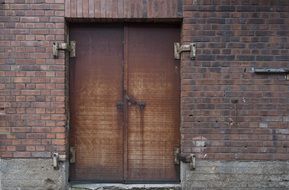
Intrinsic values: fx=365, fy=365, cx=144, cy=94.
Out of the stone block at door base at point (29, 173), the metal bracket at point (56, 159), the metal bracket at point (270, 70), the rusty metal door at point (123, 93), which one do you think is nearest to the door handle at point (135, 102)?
the rusty metal door at point (123, 93)

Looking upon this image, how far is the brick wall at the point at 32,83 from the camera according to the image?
454cm

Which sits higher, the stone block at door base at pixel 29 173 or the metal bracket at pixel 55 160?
the metal bracket at pixel 55 160

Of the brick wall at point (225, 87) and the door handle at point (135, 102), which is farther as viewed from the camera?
the door handle at point (135, 102)

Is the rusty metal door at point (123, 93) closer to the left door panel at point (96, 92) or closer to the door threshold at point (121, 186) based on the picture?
the left door panel at point (96, 92)

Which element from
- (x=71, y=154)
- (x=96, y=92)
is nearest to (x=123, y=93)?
(x=96, y=92)

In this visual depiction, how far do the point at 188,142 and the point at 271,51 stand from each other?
5.08 feet

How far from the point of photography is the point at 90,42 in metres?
4.83

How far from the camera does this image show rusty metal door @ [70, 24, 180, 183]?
4.81 metres

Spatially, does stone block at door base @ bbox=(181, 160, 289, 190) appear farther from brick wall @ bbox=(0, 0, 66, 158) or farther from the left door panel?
brick wall @ bbox=(0, 0, 66, 158)

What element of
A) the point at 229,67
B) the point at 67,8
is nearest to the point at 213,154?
the point at 229,67

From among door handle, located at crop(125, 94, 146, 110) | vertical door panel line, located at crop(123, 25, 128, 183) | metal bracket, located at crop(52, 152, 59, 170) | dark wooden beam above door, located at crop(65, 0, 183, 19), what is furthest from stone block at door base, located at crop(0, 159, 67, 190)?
dark wooden beam above door, located at crop(65, 0, 183, 19)

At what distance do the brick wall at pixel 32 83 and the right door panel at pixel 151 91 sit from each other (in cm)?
90

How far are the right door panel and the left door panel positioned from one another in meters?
0.15

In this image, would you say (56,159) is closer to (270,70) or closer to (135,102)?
(135,102)
